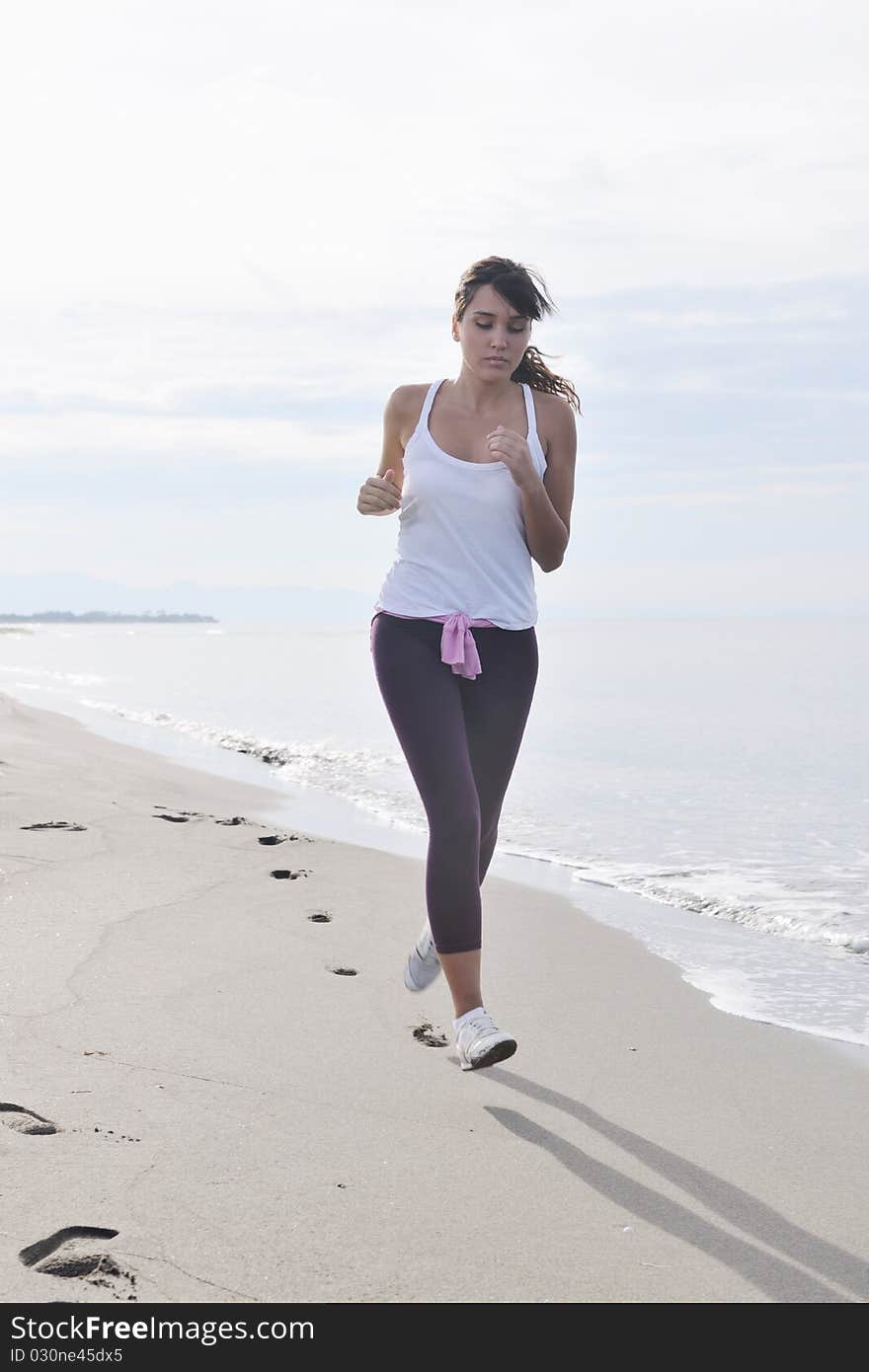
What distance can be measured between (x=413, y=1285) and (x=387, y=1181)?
0.44 m

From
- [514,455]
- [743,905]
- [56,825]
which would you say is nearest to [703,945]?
[743,905]

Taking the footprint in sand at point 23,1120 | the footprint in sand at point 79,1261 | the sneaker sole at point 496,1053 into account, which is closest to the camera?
the footprint in sand at point 79,1261

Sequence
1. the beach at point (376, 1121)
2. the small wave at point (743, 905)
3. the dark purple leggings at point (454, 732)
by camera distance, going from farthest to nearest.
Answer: the small wave at point (743, 905)
the dark purple leggings at point (454, 732)
the beach at point (376, 1121)

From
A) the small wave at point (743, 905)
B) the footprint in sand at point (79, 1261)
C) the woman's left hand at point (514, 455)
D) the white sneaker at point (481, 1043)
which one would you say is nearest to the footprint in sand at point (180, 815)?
the small wave at point (743, 905)

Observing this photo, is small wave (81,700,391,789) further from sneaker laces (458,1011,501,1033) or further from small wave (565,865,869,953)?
sneaker laces (458,1011,501,1033)

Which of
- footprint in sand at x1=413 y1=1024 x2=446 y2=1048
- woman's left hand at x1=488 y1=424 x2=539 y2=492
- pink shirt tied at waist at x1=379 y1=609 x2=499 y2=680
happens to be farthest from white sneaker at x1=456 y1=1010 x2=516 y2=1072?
woman's left hand at x1=488 y1=424 x2=539 y2=492

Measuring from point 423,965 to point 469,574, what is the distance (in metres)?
1.19

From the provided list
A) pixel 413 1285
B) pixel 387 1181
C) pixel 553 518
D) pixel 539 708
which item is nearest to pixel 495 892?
pixel 553 518

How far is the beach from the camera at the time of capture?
2264mm

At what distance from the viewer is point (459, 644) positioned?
3.41m

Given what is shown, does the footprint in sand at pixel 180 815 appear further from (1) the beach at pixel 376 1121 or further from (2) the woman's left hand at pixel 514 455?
(2) the woman's left hand at pixel 514 455

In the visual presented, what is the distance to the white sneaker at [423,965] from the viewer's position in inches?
147

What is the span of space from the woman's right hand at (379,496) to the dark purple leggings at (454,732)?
1.00 ft

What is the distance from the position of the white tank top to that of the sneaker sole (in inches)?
43.8
